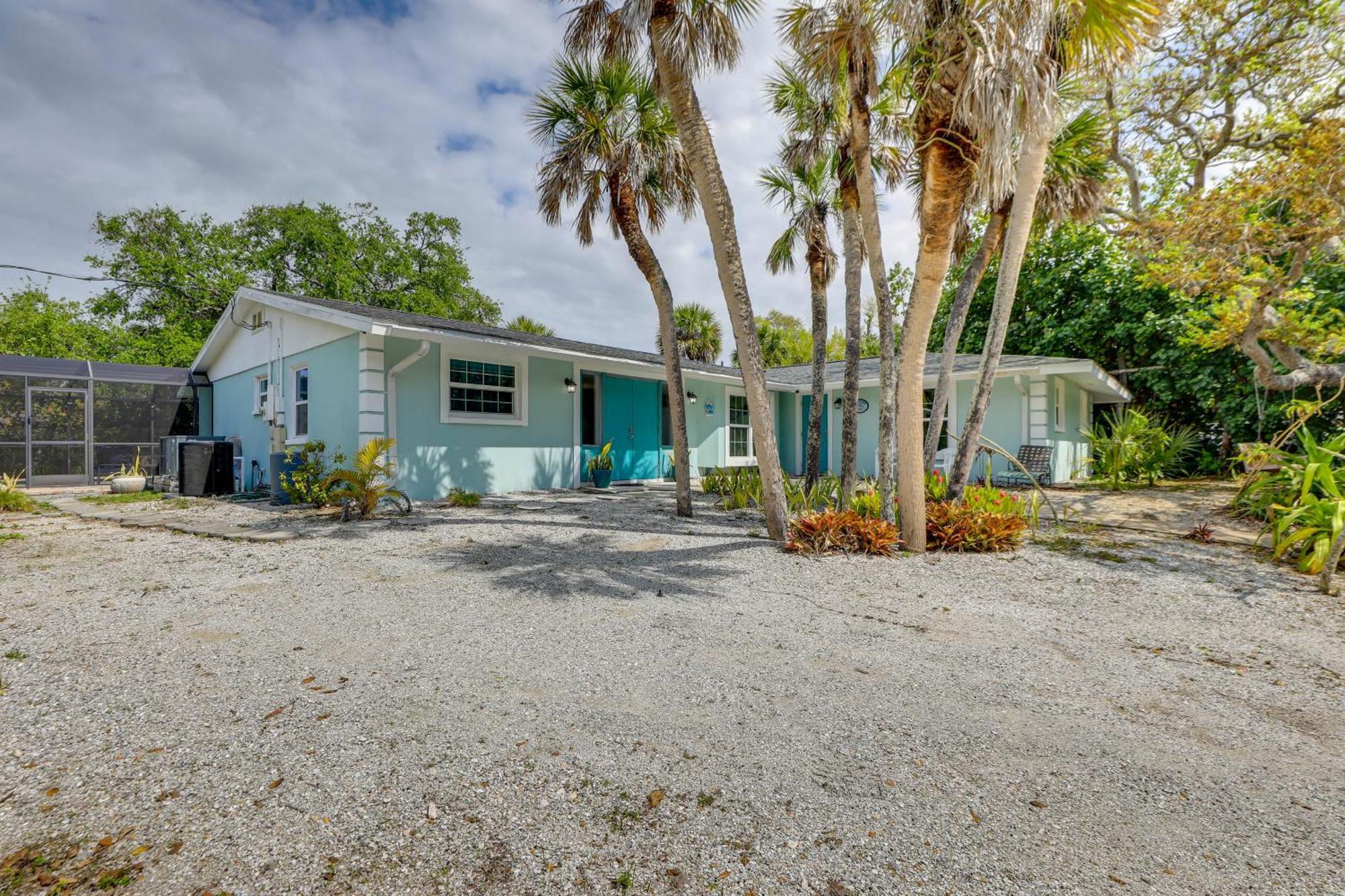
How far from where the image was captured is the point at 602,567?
5.12m

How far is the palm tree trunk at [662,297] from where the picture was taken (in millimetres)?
7816

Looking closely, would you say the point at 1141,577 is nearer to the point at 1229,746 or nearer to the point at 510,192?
the point at 1229,746

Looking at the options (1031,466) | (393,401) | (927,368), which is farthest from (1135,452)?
(393,401)

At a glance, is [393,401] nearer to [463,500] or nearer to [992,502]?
[463,500]

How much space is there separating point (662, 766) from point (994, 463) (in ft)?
41.2

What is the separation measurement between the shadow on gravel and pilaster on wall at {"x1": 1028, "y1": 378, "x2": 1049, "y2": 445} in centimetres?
898

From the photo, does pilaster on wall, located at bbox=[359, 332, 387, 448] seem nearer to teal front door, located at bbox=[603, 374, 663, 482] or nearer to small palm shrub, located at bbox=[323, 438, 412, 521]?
small palm shrub, located at bbox=[323, 438, 412, 521]

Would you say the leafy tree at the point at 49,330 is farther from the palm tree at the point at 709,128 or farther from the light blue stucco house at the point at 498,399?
the palm tree at the point at 709,128

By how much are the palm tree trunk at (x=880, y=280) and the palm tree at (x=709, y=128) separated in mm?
1093

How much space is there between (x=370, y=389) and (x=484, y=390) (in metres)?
2.05

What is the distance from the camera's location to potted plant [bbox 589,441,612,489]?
1188cm

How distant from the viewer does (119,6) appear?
8.93 meters

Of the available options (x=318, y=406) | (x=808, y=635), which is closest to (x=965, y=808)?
(x=808, y=635)

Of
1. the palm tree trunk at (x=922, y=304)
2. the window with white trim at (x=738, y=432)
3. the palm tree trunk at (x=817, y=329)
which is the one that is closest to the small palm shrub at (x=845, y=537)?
A: the palm tree trunk at (x=922, y=304)
